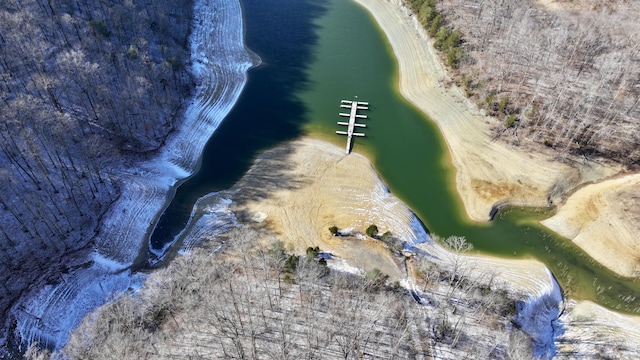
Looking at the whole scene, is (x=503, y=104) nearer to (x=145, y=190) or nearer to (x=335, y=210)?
(x=335, y=210)

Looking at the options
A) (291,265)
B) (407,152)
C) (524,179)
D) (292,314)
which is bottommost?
(292,314)

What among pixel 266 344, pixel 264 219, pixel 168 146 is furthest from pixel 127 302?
pixel 168 146

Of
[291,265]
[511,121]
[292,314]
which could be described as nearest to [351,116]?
[511,121]

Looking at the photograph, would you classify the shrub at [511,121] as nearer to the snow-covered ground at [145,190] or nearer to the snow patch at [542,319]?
the snow patch at [542,319]

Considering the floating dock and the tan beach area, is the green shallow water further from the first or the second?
the tan beach area

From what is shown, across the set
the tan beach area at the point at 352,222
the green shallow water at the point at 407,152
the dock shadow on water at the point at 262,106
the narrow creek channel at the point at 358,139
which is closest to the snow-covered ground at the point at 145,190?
the dock shadow on water at the point at 262,106

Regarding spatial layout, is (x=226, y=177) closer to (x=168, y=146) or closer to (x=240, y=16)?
(x=168, y=146)

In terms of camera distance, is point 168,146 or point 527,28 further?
point 527,28
